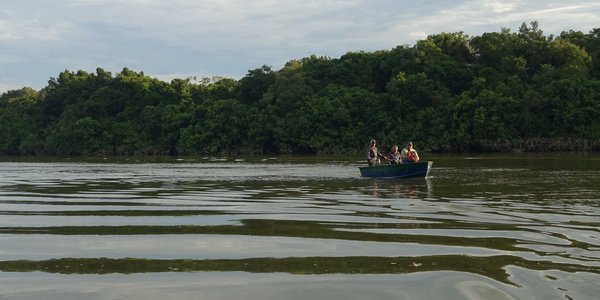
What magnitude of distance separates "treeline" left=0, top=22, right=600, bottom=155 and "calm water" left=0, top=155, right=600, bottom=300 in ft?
183

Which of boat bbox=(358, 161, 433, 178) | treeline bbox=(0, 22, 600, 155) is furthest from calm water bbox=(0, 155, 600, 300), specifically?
treeline bbox=(0, 22, 600, 155)

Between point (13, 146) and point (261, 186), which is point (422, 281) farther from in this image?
point (13, 146)

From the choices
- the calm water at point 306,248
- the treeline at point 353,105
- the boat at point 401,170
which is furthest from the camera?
the treeline at point 353,105

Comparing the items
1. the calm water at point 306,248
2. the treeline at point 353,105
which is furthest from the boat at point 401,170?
the treeline at point 353,105

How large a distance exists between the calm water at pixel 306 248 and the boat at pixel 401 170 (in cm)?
824

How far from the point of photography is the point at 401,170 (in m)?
23.2

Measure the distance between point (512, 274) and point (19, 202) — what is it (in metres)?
12.8

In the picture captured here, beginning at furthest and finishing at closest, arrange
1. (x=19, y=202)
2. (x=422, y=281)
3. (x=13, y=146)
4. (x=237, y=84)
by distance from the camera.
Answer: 1. (x=13, y=146)
2. (x=237, y=84)
3. (x=19, y=202)
4. (x=422, y=281)

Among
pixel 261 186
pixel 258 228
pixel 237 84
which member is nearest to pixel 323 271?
pixel 258 228

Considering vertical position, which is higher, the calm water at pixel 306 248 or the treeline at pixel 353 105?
the treeline at pixel 353 105

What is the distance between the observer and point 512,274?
19.3ft

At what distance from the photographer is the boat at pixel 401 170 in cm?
2294

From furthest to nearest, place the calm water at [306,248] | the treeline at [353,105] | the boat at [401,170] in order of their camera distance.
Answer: the treeline at [353,105] → the boat at [401,170] → the calm water at [306,248]

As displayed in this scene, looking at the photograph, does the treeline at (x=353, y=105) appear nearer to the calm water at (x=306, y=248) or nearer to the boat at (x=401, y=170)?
the boat at (x=401, y=170)
